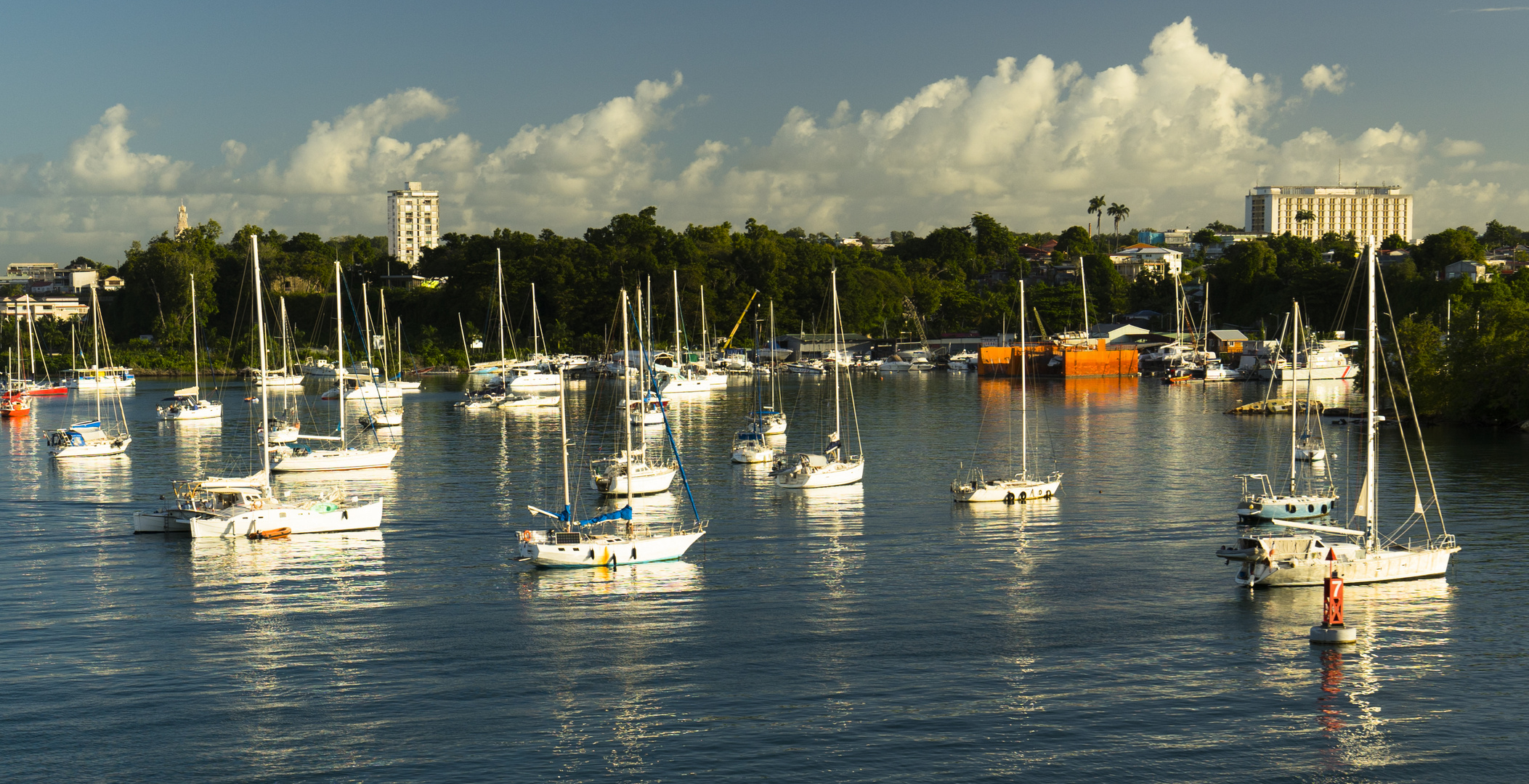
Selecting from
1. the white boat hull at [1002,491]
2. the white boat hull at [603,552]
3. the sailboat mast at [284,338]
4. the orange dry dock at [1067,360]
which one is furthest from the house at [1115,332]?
the white boat hull at [603,552]

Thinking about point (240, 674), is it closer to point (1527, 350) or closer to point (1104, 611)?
point (1104, 611)

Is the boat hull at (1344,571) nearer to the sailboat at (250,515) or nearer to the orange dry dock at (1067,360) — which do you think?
the sailboat at (250,515)

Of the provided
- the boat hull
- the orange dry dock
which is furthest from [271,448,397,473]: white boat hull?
the orange dry dock

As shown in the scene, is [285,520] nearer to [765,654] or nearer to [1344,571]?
[765,654]

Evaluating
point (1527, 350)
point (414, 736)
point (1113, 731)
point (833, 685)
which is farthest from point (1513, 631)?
point (1527, 350)

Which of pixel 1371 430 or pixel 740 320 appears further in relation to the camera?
pixel 740 320

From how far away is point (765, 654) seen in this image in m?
32.4

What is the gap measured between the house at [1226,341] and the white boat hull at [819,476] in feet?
445

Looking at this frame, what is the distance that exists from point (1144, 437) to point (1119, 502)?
30552mm

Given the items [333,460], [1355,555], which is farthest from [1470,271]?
[333,460]

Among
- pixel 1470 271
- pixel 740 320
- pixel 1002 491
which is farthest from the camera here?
pixel 740 320

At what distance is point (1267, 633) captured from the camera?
33969 millimetres

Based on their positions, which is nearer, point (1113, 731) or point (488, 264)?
point (1113, 731)

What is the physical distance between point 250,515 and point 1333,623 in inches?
1499
